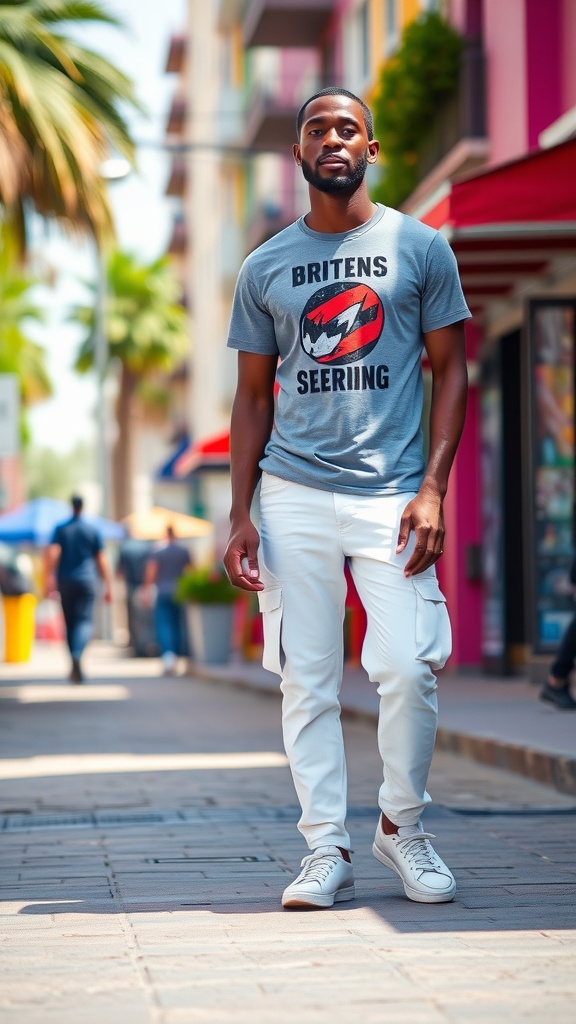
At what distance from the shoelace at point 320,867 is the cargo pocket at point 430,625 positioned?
577mm

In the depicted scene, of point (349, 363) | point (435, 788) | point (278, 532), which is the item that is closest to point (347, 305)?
point (349, 363)

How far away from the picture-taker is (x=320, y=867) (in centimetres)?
455

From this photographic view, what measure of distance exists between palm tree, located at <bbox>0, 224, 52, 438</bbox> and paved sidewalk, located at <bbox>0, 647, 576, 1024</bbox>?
2290 inches

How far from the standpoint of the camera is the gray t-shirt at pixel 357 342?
4.54m

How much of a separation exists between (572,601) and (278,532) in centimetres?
→ 842

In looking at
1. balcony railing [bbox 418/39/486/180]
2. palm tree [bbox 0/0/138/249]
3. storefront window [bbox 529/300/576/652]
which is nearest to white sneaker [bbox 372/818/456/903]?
storefront window [bbox 529/300/576/652]

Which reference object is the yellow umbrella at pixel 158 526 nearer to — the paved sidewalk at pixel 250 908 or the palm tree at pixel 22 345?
the paved sidewalk at pixel 250 908

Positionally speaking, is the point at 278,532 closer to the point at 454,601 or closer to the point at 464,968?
the point at 464,968

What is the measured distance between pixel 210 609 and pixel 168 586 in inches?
34.4

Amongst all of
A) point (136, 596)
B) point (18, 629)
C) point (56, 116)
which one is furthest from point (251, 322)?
point (136, 596)

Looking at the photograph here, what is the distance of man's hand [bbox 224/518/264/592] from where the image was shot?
461 cm

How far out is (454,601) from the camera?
1653 centimetres

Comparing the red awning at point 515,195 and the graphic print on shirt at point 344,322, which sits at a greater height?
the red awning at point 515,195

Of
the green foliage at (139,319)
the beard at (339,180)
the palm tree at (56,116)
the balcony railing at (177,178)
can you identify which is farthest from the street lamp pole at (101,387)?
→ the beard at (339,180)
